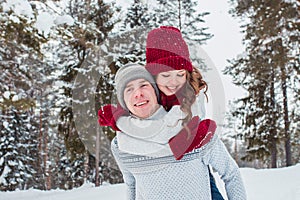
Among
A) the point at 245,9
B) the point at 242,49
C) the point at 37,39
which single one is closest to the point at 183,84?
the point at 37,39

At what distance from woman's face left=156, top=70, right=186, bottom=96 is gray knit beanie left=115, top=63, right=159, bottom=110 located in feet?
0.12

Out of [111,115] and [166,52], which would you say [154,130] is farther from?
[166,52]

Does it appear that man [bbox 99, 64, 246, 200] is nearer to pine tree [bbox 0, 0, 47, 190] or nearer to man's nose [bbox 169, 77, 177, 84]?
man's nose [bbox 169, 77, 177, 84]

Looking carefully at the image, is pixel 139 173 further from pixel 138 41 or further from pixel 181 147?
pixel 138 41

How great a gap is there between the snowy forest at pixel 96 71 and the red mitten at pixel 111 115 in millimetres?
139

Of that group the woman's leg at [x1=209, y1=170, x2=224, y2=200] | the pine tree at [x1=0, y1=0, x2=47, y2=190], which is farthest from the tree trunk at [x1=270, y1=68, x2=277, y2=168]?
the woman's leg at [x1=209, y1=170, x2=224, y2=200]

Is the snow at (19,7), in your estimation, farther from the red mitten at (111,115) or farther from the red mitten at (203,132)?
the red mitten at (203,132)

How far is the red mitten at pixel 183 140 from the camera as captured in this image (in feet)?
5.45

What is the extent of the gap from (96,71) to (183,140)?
0.86m

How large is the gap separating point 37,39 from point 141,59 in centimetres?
415

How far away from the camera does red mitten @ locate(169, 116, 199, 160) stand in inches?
65.4

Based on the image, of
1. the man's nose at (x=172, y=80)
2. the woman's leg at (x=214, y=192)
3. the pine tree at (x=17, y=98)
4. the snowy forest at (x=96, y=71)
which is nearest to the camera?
the man's nose at (x=172, y=80)

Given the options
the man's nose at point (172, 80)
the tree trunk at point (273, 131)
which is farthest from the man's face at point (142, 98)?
the tree trunk at point (273, 131)

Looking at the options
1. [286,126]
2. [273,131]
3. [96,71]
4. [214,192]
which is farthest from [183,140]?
[273,131]
